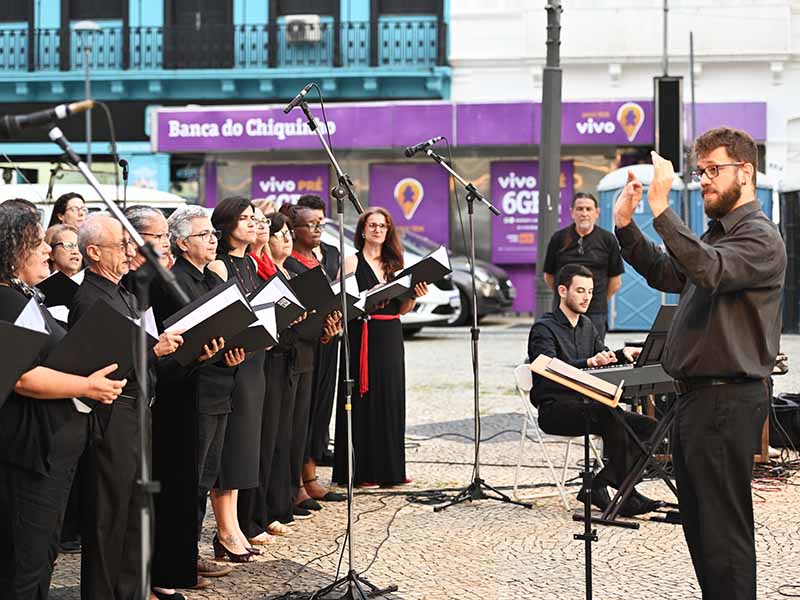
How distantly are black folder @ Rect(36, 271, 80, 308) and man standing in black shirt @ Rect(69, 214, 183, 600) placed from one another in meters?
2.24

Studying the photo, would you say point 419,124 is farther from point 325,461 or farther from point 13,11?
point 325,461

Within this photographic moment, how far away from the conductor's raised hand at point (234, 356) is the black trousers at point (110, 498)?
3.32ft

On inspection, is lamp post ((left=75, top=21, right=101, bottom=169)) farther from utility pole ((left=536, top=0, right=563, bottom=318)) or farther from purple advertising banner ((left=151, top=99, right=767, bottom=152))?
utility pole ((left=536, top=0, right=563, bottom=318))

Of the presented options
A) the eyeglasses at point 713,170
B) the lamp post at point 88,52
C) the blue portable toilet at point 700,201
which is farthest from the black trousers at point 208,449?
the lamp post at point 88,52

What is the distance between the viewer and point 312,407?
927cm

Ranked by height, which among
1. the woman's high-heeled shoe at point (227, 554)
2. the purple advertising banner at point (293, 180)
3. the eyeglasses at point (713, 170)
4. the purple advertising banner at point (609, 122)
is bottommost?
the woman's high-heeled shoe at point (227, 554)

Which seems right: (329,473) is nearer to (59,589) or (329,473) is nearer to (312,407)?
(312,407)

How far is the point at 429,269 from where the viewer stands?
8695 mm

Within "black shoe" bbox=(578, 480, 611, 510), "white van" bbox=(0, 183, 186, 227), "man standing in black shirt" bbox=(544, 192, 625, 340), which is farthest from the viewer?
"white van" bbox=(0, 183, 186, 227)

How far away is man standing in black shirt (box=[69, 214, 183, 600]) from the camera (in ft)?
17.8

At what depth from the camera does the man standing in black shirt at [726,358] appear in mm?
5113

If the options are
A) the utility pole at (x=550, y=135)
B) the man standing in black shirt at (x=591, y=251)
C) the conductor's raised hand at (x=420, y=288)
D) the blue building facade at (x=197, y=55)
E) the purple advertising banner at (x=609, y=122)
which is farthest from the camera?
the blue building facade at (x=197, y=55)

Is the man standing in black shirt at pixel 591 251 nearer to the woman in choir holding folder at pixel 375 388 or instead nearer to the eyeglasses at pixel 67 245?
the woman in choir holding folder at pixel 375 388

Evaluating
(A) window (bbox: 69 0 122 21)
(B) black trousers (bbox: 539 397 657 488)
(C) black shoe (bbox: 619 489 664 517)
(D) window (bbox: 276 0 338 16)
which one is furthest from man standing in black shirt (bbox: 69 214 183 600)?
(A) window (bbox: 69 0 122 21)
